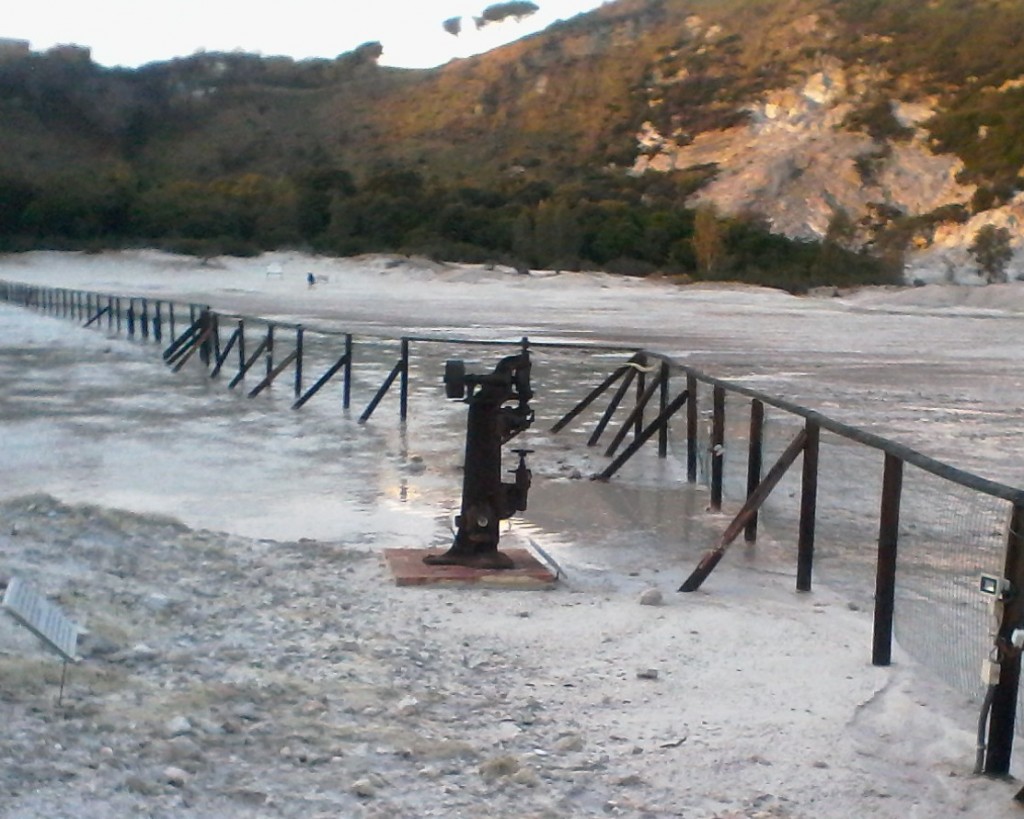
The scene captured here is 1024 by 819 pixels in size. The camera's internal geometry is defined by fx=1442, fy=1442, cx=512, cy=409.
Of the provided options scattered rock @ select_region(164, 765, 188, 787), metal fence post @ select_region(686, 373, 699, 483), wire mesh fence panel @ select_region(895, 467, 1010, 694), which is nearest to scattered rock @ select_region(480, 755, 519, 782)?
scattered rock @ select_region(164, 765, 188, 787)

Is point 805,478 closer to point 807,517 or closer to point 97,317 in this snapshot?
point 807,517

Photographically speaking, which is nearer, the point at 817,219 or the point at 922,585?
the point at 922,585

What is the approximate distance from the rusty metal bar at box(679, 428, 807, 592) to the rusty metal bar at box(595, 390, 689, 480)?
303 centimetres

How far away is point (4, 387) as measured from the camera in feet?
55.1

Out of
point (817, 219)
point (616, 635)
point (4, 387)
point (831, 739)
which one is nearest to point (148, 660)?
point (616, 635)

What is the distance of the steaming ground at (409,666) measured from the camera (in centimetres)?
416

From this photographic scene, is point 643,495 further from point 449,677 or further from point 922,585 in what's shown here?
point 449,677

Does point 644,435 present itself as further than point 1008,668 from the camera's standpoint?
Yes

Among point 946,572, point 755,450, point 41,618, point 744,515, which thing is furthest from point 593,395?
point 41,618

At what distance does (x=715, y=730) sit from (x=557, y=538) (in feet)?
12.2

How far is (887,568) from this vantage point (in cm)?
562

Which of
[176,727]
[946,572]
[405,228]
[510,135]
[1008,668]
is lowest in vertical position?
[946,572]

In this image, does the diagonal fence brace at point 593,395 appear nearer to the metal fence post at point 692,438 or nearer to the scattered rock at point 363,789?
the metal fence post at point 692,438

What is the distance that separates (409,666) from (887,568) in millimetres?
1893
